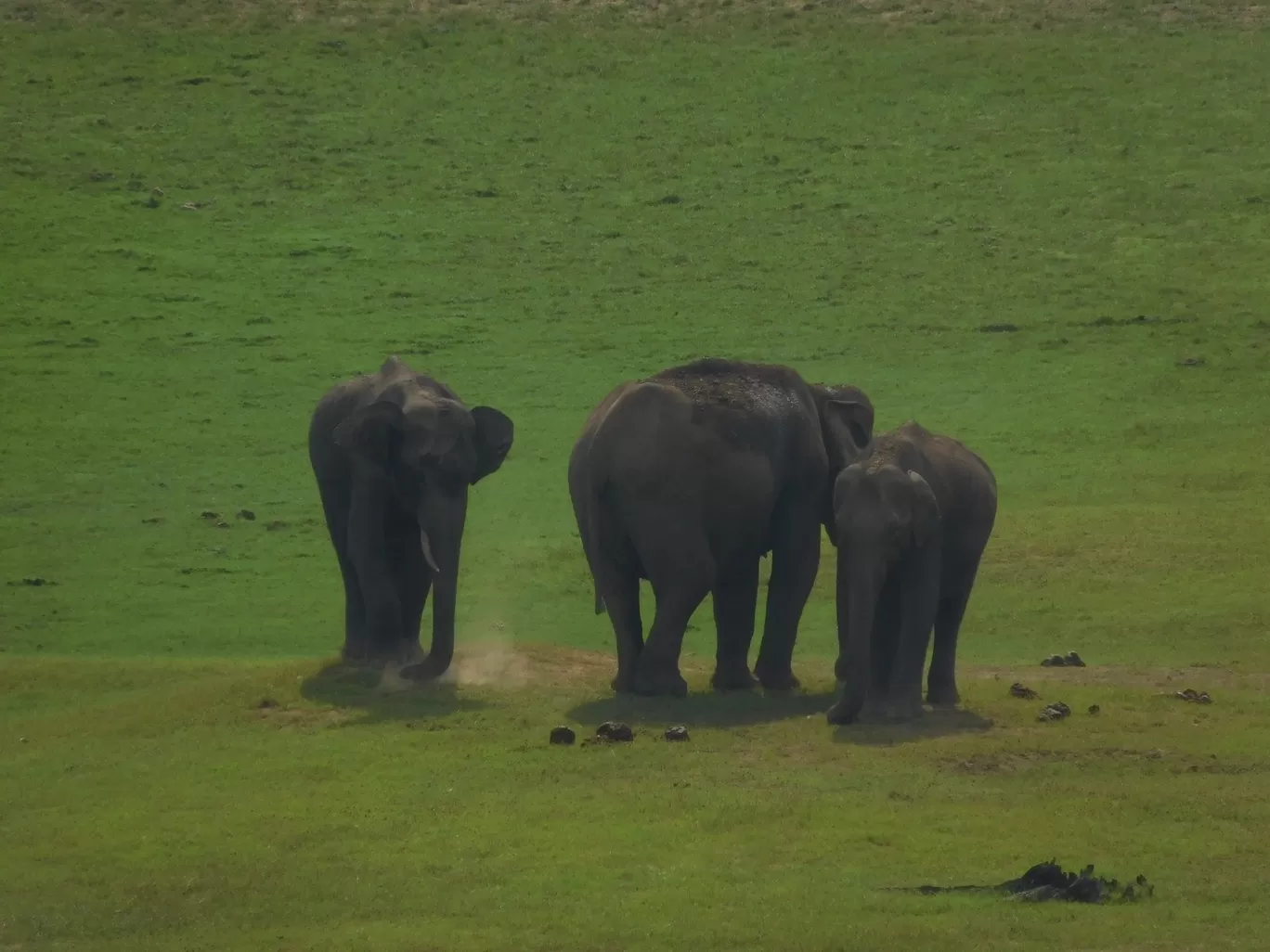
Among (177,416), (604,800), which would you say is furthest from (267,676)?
(177,416)

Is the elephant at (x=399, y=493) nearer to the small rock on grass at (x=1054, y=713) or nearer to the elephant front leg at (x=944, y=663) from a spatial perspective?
the elephant front leg at (x=944, y=663)

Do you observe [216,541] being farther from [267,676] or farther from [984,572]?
[267,676]

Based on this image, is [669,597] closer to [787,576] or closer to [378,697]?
[787,576]

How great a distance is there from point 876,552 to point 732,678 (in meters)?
2.42

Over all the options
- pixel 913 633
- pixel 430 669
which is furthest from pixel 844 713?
pixel 430 669

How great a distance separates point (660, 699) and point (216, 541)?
44.7ft

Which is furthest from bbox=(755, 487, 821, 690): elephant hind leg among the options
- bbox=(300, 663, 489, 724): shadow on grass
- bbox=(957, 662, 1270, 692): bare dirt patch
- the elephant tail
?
bbox=(300, 663, 489, 724): shadow on grass

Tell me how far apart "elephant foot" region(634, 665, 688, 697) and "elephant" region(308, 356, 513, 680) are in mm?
1484

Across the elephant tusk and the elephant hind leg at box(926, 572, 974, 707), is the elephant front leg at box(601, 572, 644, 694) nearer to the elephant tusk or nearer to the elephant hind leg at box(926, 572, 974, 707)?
the elephant tusk

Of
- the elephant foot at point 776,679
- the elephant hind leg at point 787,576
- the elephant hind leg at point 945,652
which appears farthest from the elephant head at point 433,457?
the elephant hind leg at point 945,652

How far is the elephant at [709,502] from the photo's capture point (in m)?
19.2

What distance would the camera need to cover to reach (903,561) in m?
18.6

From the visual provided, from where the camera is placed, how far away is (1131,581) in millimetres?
28375

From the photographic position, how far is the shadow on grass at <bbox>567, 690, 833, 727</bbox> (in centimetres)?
1850
